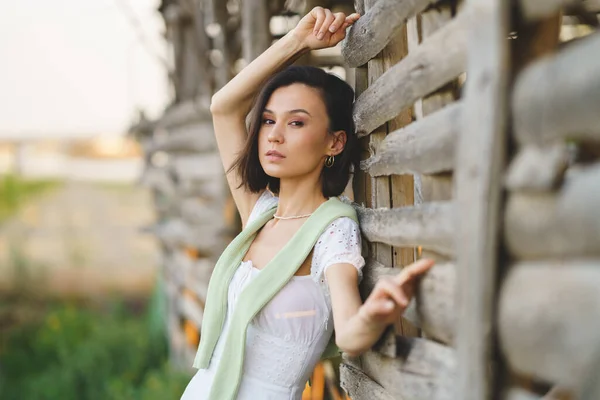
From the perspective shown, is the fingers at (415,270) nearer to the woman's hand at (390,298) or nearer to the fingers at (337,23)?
the woman's hand at (390,298)

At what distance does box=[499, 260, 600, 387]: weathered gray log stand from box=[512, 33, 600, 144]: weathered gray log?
26 centimetres

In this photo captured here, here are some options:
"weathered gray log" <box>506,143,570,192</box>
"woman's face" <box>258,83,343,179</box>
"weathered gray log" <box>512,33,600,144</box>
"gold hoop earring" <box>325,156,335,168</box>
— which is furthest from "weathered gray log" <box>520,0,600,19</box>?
"gold hoop earring" <box>325,156,335,168</box>

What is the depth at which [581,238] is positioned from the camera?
1.38 m

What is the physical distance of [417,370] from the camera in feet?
7.00

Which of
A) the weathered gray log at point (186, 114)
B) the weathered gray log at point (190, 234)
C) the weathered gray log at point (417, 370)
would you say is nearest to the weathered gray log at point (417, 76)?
the weathered gray log at point (417, 370)

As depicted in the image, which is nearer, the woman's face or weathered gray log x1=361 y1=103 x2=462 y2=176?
weathered gray log x1=361 y1=103 x2=462 y2=176

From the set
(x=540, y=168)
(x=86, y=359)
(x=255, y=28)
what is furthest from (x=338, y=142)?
(x=86, y=359)

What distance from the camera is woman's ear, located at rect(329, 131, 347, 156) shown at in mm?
2832

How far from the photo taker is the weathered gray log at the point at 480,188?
158 cm

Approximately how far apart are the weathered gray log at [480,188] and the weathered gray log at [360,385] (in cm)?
84

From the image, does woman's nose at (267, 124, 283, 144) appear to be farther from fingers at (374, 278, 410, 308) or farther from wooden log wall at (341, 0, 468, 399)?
fingers at (374, 278, 410, 308)

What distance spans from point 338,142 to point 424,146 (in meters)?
0.82

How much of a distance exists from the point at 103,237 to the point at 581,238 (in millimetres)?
14311

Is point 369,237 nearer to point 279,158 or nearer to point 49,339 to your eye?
point 279,158
